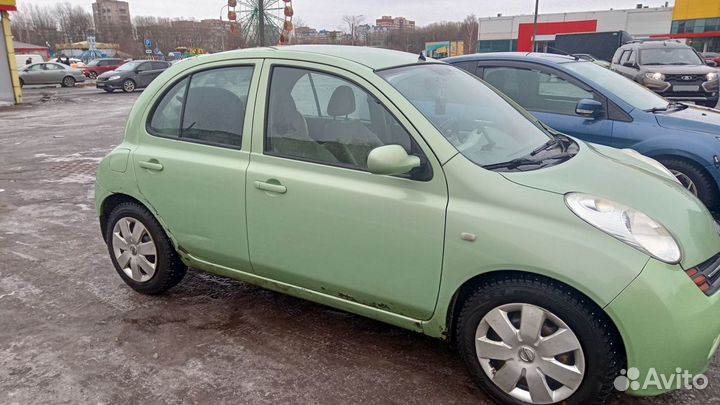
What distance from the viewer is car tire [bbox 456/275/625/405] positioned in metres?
2.35

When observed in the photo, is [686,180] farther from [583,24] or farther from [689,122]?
[583,24]

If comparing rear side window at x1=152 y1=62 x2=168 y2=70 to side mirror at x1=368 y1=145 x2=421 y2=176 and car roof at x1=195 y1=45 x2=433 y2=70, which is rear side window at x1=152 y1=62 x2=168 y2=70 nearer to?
car roof at x1=195 y1=45 x2=433 y2=70

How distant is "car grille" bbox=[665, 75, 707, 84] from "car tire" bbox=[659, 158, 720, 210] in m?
8.18

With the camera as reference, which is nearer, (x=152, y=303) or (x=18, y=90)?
(x=152, y=303)

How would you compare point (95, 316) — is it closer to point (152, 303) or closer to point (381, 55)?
point (152, 303)

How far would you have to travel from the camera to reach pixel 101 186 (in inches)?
157

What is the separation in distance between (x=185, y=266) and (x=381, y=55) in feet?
6.84

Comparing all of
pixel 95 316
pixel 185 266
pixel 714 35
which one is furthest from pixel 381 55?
pixel 714 35

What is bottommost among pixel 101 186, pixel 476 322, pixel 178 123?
pixel 476 322

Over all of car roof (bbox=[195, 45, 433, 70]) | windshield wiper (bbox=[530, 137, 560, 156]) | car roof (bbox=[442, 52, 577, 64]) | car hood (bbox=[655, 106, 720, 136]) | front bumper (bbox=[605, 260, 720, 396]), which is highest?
car roof (bbox=[195, 45, 433, 70])

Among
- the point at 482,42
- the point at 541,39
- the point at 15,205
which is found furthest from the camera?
the point at 482,42

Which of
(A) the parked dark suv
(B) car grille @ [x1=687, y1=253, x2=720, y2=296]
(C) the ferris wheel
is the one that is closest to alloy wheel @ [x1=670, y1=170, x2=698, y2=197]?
(B) car grille @ [x1=687, y1=253, x2=720, y2=296]

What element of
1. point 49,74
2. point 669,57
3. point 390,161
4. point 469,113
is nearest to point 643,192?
point 469,113

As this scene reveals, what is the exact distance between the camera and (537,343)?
2479 mm
